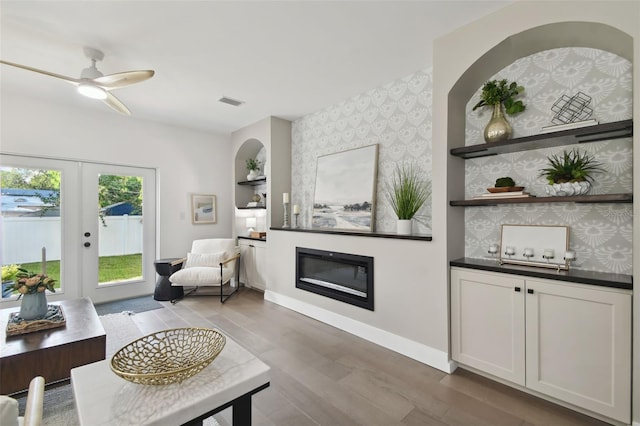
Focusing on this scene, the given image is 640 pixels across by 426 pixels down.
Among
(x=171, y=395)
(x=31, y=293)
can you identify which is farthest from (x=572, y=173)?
(x=31, y=293)

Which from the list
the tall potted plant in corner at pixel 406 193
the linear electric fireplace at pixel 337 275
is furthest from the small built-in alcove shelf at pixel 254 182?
the tall potted plant in corner at pixel 406 193

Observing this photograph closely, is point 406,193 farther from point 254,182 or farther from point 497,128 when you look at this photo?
point 254,182

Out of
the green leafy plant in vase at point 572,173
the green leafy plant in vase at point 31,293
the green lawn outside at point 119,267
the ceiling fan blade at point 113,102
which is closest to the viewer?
the green leafy plant in vase at point 572,173

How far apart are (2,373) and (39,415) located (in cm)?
144

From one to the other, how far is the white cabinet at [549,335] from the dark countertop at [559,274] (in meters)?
0.04

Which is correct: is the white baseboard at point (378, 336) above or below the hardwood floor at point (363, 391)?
above

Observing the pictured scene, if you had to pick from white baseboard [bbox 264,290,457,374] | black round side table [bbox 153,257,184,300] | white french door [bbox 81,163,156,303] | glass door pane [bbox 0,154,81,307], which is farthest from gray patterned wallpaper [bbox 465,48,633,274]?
glass door pane [bbox 0,154,81,307]

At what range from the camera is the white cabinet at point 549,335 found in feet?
5.49

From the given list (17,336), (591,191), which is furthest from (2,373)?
(591,191)

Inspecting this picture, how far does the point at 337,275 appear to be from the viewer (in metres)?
3.42

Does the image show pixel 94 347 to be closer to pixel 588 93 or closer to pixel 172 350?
pixel 172 350

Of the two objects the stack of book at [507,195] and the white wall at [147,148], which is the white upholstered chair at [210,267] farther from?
the stack of book at [507,195]

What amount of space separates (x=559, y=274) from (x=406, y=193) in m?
1.32

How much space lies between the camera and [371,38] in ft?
7.88
